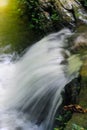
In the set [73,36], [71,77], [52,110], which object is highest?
[73,36]

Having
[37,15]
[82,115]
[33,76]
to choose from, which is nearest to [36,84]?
[33,76]

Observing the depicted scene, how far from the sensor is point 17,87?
7082 millimetres

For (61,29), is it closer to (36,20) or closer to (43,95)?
(36,20)

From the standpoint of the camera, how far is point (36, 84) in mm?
6492

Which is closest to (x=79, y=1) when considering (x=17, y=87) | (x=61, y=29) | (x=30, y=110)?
(x=61, y=29)

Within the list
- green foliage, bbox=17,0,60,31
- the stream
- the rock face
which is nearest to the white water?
the stream

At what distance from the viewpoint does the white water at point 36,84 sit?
19.7ft

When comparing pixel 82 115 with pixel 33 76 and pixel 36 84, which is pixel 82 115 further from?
pixel 33 76

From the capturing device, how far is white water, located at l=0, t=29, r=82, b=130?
601 cm

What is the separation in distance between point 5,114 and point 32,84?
675 mm

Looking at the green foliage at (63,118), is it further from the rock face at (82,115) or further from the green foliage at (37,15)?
the green foliage at (37,15)

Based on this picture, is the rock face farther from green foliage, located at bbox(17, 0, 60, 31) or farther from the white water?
green foliage, located at bbox(17, 0, 60, 31)

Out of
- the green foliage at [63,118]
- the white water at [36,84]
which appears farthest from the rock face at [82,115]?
the white water at [36,84]

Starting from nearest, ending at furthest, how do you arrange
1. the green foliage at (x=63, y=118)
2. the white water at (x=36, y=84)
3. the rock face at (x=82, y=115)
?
the rock face at (x=82, y=115), the green foliage at (x=63, y=118), the white water at (x=36, y=84)
